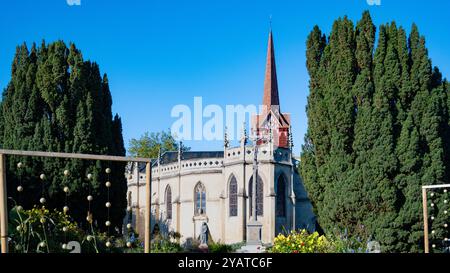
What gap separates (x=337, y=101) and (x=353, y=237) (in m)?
4.33

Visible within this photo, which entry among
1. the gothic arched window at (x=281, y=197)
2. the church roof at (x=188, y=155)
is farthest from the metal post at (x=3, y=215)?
the church roof at (x=188, y=155)

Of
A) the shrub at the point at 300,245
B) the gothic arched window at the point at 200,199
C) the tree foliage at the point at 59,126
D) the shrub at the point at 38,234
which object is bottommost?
the shrub at the point at 300,245

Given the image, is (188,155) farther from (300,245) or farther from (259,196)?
(300,245)

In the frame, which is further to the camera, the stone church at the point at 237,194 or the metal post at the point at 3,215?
the stone church at the point at 237,194

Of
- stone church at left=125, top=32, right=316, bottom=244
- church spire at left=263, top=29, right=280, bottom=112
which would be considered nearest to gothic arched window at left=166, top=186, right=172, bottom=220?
stone church at left=125, top=32, right=316, bottom=244

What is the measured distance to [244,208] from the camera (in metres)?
32.1

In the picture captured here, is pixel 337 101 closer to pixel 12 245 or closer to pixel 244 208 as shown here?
pixel 12 245

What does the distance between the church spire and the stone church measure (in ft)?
36.2

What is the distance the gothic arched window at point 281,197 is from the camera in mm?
32844

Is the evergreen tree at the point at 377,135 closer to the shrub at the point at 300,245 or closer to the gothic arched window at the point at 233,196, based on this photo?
the shrub at the point at 300,245

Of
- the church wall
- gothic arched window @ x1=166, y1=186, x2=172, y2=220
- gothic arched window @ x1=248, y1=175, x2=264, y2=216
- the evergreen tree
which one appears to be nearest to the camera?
the evergreen tree

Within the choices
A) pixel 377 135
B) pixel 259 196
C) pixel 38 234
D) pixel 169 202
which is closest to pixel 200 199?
pixel 169 202

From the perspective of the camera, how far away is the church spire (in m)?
48.4

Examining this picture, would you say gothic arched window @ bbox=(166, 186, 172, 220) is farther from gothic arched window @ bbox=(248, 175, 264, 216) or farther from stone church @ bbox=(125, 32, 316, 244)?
gothic arched window @ bbox=(248, 175, 264, 216)
